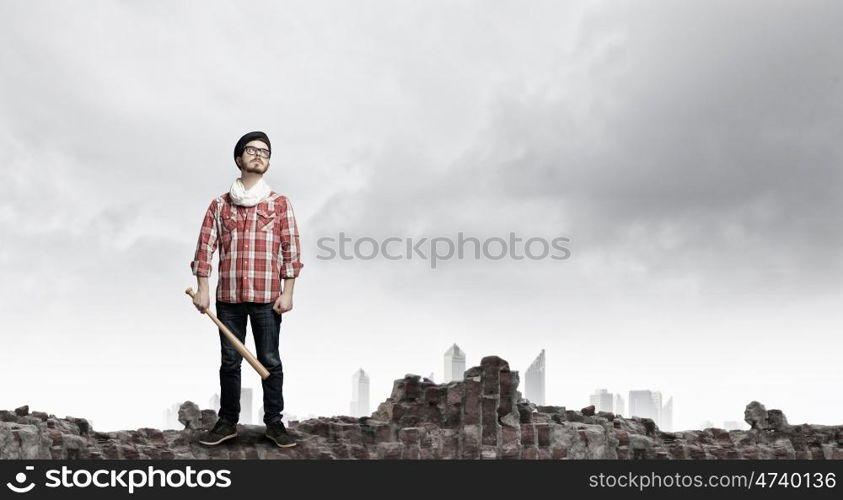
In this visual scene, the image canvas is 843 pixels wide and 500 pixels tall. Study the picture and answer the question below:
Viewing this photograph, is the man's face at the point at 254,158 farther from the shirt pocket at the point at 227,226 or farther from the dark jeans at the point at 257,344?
the dark jeans at the point at 257,344

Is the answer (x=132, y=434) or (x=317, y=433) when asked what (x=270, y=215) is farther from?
(x=132, y=434)

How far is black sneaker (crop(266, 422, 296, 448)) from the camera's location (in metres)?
11.0

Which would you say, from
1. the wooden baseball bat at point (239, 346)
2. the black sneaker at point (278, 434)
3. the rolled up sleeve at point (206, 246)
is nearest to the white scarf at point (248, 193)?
the rolled up sleeve at point (206, 246)

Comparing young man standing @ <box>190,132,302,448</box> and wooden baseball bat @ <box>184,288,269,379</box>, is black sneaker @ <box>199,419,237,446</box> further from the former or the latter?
wooden baseball bat @ <box>184,288,269,379</box>

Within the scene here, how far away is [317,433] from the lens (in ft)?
40.9

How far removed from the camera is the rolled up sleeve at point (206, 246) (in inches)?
415

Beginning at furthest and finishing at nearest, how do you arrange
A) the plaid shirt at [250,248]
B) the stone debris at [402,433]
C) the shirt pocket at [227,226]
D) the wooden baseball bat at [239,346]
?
the stone debris at [402,433] → the shirt pocket at [227,226] → the plaid shirt at [250,248] → the wooden baseball bat at [239,346]

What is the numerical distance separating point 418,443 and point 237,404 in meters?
2.85

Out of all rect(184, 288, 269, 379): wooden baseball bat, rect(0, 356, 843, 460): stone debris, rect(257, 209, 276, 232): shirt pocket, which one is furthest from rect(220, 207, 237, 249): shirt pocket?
rect(0, 356, 843, 460): stone debris

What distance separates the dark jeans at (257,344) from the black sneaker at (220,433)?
1.81 feet

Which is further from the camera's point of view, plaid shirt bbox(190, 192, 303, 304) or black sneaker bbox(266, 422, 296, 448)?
black sneaker bbox(266, 422, 296, 448)

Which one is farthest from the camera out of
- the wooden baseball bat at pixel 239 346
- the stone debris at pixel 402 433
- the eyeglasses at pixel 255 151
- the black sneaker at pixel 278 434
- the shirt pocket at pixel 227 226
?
the stone debris at pixel 402 433

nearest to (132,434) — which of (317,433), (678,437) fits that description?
(317,433)
